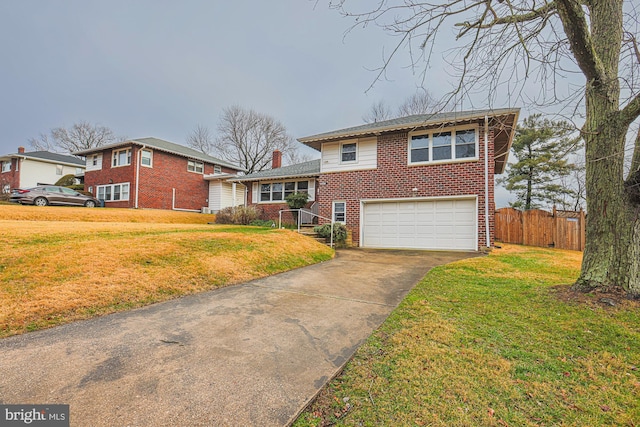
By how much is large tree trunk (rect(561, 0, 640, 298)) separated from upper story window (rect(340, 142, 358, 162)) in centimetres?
889

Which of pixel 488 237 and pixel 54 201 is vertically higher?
pixel 54 201

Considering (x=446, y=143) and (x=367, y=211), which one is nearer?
(x=446, y=143)

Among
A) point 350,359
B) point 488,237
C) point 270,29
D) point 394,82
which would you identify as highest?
point 270,29

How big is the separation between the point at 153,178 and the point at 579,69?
22.6 m

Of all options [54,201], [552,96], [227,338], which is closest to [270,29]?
[552,96]

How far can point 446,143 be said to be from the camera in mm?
10797

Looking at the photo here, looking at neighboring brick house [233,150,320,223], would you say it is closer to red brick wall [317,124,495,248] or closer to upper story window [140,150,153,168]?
red brick wall [317,124,495,248]

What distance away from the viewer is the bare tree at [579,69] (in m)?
3.66

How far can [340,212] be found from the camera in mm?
12734

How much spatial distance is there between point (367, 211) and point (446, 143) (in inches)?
167

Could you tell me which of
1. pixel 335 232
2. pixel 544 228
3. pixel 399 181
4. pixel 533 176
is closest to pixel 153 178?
pixel 335 232

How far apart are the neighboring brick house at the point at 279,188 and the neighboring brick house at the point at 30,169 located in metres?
20.5

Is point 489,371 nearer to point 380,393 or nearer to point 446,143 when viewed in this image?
point 380,393

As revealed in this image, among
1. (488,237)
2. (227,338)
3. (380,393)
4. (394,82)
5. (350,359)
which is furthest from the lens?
(488,237)
